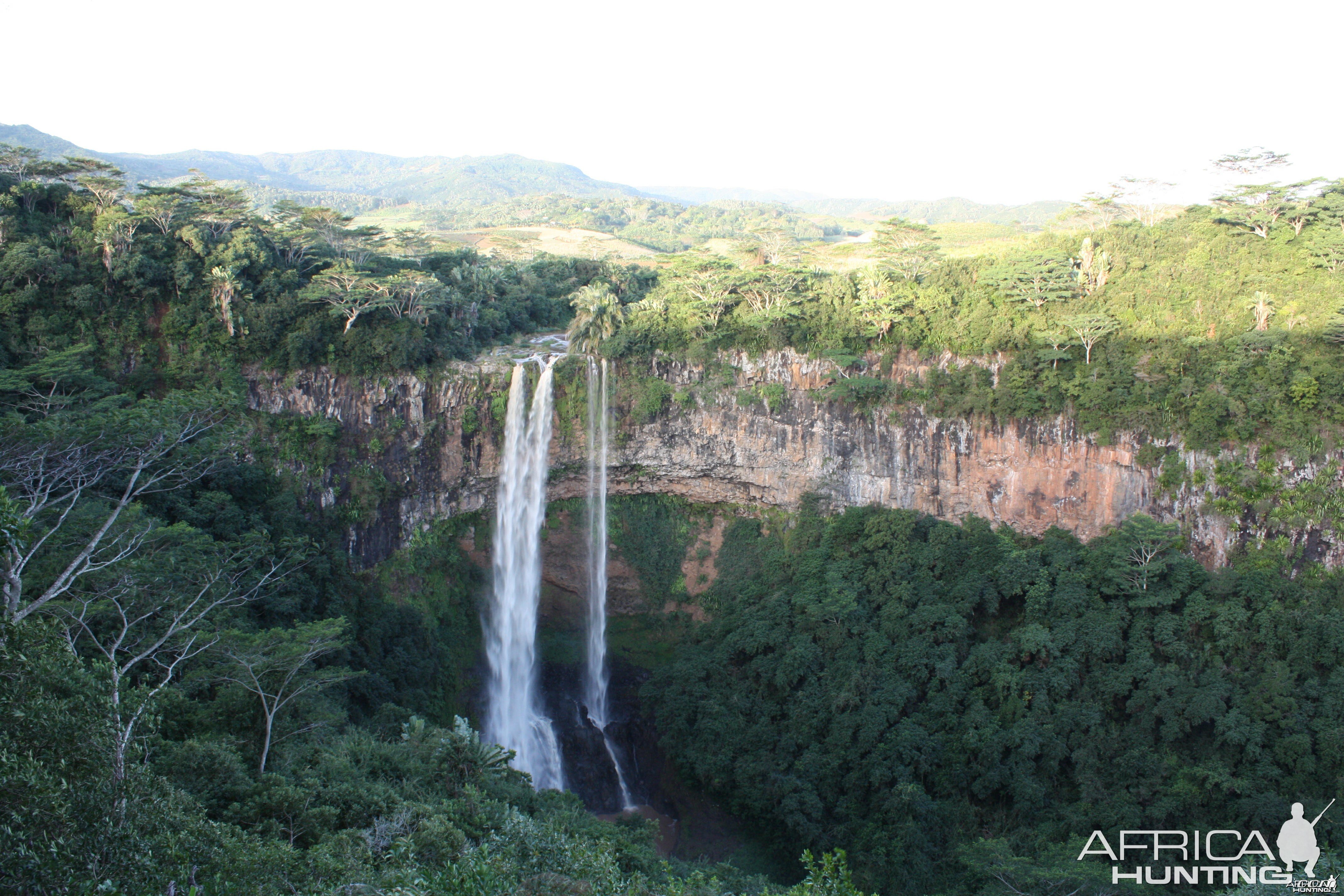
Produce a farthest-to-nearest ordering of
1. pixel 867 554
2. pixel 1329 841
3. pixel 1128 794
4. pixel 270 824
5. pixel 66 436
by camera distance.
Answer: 1. pixel 867 554
2. pixel 1128 794
3. pixel 1329 841
4. pixel 66 436
5. pixel 270 824

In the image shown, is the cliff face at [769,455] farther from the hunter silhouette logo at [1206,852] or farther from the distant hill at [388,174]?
the distant hill at [388,174]

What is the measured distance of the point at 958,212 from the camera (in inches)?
4456

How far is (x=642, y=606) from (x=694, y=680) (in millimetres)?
5567

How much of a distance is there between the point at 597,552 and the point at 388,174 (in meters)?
155

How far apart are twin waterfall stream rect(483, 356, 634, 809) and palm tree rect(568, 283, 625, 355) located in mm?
753

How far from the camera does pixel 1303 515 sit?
61.6ft

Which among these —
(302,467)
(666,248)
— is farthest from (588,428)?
(666,248)

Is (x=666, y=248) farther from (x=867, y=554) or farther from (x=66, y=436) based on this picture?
(x=66, y=436)

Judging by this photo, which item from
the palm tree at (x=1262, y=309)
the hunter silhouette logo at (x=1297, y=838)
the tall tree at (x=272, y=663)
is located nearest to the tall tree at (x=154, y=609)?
the tall tree at (x=272, y=663)

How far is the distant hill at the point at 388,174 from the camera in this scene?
121312 millimetres

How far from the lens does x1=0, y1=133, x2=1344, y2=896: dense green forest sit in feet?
35.2

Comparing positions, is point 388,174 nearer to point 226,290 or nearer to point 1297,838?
point 226,290

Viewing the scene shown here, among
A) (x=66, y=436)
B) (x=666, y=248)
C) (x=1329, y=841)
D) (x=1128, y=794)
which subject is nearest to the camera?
(x=66, y=436)

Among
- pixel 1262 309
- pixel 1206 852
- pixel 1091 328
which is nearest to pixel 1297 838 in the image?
pixel 1206 852
